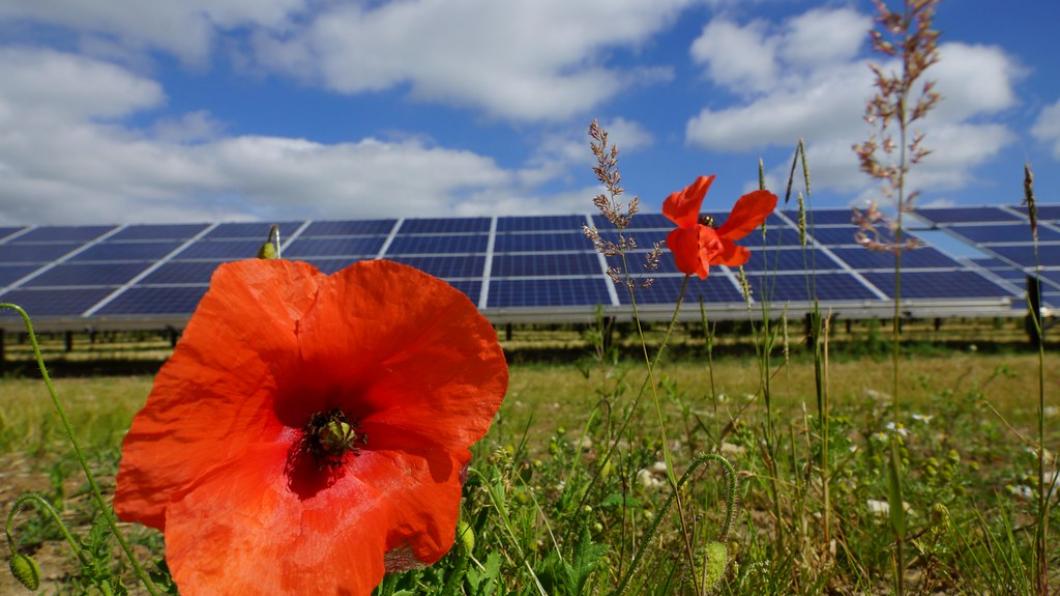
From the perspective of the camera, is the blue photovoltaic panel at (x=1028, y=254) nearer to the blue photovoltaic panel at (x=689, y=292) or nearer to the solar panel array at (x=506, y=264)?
the solar panel array at (x=506, y=264)

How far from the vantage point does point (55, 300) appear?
10.9 metres

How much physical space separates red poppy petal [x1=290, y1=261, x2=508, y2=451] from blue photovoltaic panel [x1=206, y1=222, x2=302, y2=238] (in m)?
13.7

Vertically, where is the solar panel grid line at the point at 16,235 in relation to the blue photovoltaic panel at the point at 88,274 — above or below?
above

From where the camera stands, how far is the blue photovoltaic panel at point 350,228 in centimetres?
1422

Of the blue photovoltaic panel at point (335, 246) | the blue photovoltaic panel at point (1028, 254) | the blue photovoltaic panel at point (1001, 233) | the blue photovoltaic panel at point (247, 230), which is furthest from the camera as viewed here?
the blue photovoltaic panel at point (247, 230)

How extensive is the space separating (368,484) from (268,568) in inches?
5.7

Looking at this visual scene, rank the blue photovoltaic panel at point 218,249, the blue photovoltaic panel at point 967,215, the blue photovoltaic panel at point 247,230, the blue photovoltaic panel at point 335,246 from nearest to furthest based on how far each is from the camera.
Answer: the blue photovoltaic panel at point 335,246 → the blue photovoltaic panel at point 218,249 → the blue photovoltaic panel at point 247,230 → the blue photovoltaic panel at point 967,215

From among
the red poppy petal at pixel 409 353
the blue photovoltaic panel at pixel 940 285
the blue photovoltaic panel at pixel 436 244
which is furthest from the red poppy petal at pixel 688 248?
the blue photovoltaic panel at pixel 436 244

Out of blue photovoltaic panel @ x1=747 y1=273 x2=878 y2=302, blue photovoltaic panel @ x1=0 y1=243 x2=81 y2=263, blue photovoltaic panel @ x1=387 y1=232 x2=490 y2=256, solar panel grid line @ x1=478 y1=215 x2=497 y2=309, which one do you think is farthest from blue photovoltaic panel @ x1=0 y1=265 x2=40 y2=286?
blue photovoltaic panel @ x1=747 y1=273 x2=878 y2=302

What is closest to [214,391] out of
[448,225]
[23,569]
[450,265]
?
[23,569]

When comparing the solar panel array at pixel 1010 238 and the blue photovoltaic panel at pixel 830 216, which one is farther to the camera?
the blue photovoltaic panel at pixel 830 216

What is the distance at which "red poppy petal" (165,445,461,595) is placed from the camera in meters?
0.74

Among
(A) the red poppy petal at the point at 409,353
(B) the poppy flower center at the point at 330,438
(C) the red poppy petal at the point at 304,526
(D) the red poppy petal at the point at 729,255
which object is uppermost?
(D) the red poppy petal at the point at 729,255

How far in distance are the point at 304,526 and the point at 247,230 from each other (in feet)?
49.0
